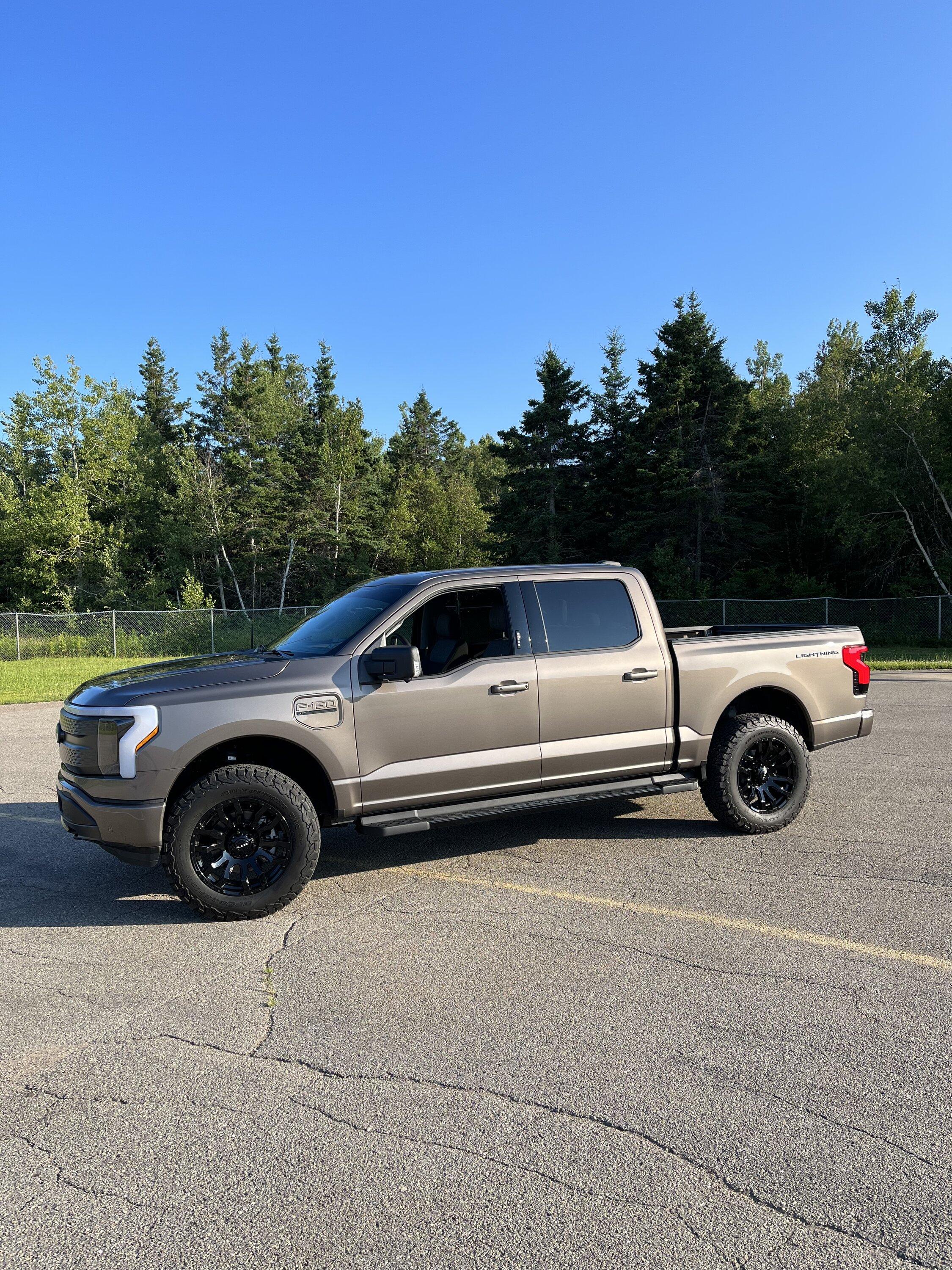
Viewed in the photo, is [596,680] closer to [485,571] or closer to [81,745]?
[485,571]

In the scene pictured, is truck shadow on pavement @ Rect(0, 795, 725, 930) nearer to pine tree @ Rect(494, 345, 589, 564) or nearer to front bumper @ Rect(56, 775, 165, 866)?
front bumper @ Rect(56, 775, 165, 866)

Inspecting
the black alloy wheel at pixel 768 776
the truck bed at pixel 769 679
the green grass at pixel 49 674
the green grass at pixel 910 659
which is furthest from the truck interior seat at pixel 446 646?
the green grass at pixel 910 659

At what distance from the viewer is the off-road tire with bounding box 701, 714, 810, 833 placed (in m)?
6.32

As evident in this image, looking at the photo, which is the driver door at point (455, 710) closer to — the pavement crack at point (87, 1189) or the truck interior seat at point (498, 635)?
the truck interior seat at point (498, 635)

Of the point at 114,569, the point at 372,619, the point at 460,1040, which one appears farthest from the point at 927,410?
the point at 114,569

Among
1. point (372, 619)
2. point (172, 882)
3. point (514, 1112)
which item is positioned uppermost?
point (372, 619)

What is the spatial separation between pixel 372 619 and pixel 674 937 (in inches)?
104

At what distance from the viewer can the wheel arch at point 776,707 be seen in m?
6.71

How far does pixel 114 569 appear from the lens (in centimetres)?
Answer: 4934

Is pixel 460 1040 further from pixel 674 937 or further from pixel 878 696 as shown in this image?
pixel 878 696

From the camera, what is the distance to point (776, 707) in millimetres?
6969

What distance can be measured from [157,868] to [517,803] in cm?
263

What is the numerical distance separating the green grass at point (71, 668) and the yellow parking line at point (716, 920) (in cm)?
1441

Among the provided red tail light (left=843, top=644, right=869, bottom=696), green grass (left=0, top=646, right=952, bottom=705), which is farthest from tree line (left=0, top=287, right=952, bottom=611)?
red tail light (left=843, top=644, right=869, bottom=696)
